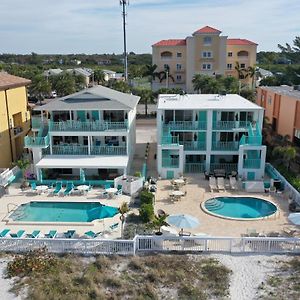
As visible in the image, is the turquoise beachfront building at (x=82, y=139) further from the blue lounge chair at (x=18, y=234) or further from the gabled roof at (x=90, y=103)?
the blue lounge chair at (x=18, y=234)

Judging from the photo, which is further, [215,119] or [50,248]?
[215,119]

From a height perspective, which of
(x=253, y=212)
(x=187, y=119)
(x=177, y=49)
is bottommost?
(x=253, y=212)

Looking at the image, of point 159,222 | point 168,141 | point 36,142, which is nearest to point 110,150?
point 168,141

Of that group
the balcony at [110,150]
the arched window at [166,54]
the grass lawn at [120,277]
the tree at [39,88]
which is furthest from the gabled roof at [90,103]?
the arched window at [166,54]

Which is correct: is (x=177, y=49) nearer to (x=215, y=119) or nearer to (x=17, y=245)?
(x=215, y=119)

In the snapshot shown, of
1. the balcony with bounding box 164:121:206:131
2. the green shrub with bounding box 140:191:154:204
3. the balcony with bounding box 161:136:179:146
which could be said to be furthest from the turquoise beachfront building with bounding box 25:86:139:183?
the green shrub with bounding box 140:191:154:204

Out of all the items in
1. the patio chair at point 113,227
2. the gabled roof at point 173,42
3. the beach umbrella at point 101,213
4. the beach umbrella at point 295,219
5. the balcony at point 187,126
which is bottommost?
the patio chair at point 113,227

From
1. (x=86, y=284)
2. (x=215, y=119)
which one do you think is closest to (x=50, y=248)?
(x=86, y=284)
